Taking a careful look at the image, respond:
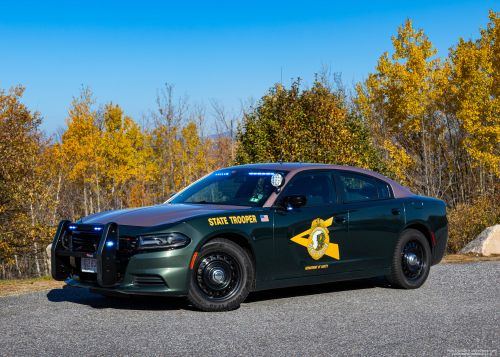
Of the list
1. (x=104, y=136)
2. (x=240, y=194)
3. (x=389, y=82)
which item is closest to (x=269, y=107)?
(x=240, y=194)

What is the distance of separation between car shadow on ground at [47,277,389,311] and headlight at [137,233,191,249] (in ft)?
2.84

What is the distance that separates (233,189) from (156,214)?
1.24 metres

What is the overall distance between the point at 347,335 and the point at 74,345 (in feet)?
7.77

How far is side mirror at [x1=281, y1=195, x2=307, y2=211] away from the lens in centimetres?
636

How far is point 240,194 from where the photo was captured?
6855mm

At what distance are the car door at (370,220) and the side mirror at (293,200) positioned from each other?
92 cm

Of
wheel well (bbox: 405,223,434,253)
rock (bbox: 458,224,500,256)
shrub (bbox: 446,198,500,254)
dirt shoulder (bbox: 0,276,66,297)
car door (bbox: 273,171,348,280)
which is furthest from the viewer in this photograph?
shrub (bbox: 446,198,500,254)

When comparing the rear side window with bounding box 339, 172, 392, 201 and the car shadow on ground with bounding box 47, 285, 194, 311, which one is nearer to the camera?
the car shadow on ground with bounding box 47, 285, 194, 311

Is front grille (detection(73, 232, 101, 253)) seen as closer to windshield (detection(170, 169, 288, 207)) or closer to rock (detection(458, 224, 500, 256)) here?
windshield (detection(170, 169, 288, 207))

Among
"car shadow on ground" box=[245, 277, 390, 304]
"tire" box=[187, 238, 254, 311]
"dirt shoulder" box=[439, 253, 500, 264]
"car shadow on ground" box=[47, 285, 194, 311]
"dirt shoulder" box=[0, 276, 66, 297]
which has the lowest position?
"dirt shoulder" box=[439, 253, 500, 264]

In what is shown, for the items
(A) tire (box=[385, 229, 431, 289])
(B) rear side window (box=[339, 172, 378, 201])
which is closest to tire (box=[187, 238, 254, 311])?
(B) rear side window (box=[339, 172, 378, 201])

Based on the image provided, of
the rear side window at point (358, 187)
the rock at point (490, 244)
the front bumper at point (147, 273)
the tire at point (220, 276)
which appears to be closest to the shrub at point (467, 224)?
the rock at point (490, 244)

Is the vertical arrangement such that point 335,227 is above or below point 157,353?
above

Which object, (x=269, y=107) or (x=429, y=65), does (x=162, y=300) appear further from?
(x=429, y=65)
